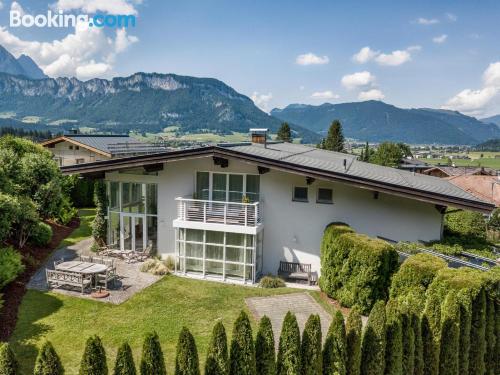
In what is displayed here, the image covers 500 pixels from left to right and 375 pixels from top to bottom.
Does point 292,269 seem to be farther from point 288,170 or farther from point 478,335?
point 478,335

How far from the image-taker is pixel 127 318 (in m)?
12.0

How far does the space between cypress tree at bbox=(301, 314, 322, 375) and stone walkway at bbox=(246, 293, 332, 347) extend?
521 centimetres

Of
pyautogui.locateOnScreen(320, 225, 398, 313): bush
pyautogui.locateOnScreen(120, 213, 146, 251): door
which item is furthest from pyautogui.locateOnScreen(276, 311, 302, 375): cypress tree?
pyautogui.locateOnScreen(120, 213, 146, 251): door

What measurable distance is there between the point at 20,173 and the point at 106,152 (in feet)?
60.6

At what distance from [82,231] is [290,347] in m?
21.0

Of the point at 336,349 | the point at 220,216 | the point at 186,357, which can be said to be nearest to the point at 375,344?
the point at 336,349

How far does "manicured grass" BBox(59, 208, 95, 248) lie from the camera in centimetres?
2143

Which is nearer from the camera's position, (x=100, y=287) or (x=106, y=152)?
(x=100, y=287)

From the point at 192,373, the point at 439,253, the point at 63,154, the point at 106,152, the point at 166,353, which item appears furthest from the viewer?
the point at 63,154

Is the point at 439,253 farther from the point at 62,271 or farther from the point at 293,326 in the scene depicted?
the point at 62,271

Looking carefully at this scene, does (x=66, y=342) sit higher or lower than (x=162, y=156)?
lower

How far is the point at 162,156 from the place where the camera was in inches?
647

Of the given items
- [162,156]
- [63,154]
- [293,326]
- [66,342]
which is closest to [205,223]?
[162,156]

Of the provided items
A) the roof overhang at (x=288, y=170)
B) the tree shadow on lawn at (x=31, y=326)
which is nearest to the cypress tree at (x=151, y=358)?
the tree shadow on lawn at (x=31, y=326)
